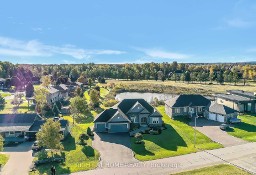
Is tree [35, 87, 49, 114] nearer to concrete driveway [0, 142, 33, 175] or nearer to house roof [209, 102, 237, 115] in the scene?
concrete driveway [0, 142, 33, 175]

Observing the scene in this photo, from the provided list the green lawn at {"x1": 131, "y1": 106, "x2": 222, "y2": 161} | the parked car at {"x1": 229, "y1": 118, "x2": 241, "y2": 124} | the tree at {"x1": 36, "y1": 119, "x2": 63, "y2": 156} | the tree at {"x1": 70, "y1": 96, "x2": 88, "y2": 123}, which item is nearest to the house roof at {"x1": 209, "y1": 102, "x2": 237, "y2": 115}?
the parked car at {"x1": 229, "y1": 118, "x2": 241, "y2": 124}

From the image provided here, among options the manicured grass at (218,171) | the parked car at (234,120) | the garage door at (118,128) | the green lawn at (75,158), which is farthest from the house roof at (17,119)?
the parked car at (234,120)

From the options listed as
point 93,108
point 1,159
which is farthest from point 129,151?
point 93,108

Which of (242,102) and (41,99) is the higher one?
(41,99)

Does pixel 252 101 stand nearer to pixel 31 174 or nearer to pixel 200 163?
pixel 200 163

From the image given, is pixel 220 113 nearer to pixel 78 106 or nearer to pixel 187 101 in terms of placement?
pixel 187 101

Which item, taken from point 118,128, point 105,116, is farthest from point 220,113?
point 105,116

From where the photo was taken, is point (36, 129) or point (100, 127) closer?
point (36, 129)
